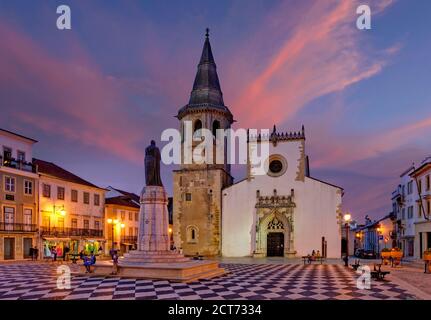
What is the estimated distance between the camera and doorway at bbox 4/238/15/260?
30781mm

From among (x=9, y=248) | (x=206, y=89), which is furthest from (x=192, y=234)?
(x=9, y=248)

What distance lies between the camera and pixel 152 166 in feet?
61.8

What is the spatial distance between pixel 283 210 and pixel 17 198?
2396 cm

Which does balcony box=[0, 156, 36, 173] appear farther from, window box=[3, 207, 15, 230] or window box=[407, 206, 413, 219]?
window box=[407, 206, 413, 219]

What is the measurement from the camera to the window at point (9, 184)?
31.4m

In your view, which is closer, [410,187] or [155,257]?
[155,257]

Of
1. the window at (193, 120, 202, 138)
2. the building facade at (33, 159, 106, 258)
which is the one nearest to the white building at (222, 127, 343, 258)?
the window at (193, 120, 202, 138)

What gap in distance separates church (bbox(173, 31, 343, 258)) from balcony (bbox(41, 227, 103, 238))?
9392 millimetres

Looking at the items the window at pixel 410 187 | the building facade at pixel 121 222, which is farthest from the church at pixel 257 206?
the window at pixel 410 187

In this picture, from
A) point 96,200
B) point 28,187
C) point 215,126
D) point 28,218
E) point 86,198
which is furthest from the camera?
point 96,200

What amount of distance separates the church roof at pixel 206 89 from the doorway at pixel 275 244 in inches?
550

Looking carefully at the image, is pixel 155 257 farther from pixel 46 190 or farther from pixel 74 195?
pixel 74 195

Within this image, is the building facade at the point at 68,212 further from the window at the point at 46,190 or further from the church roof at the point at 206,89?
the church roof at the point at 206,89
